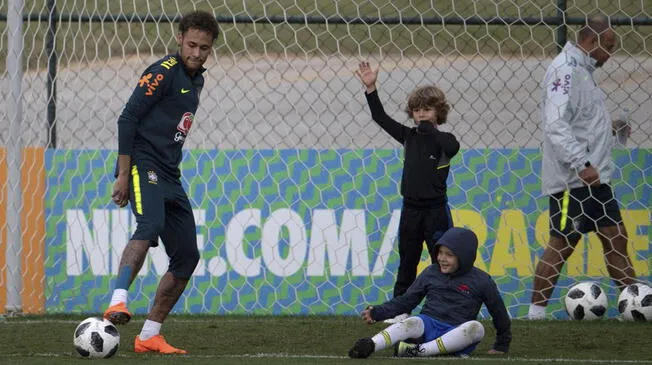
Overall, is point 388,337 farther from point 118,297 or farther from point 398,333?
point 118,297

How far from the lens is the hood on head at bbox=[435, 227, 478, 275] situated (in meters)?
6.12

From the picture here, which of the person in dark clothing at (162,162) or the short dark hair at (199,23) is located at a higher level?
the short dark hair at (199,23)

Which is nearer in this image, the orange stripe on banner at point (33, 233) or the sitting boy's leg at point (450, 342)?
the sitting boy's leg at point (450, 342)

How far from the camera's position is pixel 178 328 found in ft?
24.1

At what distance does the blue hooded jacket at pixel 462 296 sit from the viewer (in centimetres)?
609

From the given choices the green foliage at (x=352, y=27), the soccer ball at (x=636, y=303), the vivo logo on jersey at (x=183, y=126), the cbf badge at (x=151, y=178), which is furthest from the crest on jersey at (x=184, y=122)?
the soccer ball at (x=636, y=303)

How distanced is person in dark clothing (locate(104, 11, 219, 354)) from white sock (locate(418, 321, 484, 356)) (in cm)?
117

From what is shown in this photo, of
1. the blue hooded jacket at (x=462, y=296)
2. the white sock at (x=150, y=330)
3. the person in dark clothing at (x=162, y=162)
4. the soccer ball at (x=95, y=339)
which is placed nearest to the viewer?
the soccer ball at (x=95, y=339)

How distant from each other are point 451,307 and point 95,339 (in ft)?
5.42

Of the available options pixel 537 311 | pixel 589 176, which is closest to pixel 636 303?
pixel 537 311

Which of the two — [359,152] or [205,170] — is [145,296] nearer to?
[205,170]

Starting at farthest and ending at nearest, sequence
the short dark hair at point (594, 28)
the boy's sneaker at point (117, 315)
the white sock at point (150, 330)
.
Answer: the short dark hair at point (594, 28), the white sock at point (150, 330), the boy's sneaker at point (117, 315)

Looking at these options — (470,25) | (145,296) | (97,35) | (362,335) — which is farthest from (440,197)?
(97,35)

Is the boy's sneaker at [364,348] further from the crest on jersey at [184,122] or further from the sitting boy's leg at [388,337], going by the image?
the crest on jersey at [184,122]
